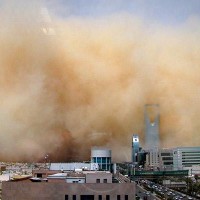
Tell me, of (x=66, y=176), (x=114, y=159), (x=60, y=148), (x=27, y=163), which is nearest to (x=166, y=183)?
(x=114, y=159)

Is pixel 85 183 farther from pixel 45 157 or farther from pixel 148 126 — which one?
pixel 45 157

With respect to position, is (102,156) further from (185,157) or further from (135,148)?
(185,157)

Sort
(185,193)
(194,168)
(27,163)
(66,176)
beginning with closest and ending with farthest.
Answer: (66,176) → (185,193) → (27,163) → (194,168)

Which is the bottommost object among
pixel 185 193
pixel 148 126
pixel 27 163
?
pixel 185 193

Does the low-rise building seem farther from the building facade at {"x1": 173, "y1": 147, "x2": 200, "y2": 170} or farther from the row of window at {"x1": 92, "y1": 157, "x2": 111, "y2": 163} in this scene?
the building facade at {"x1": 173, "y1": 147, "x2": 200, "y2": 170}

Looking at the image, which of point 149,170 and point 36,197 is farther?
point 149,170

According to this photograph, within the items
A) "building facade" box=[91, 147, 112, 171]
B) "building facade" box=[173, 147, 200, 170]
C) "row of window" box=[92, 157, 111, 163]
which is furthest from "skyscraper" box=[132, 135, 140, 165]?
"building facade" box=[173, 147, 200, 170]

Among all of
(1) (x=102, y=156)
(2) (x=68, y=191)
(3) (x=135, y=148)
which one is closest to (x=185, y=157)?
(3) (x=135, y=148)

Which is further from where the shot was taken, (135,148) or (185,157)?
(185,157)

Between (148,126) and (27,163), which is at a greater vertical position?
(148,126)

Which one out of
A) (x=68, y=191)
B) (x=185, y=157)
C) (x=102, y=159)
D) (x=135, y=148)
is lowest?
(x=68, y=191)

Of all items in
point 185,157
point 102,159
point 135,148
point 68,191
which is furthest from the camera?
point 185,157
